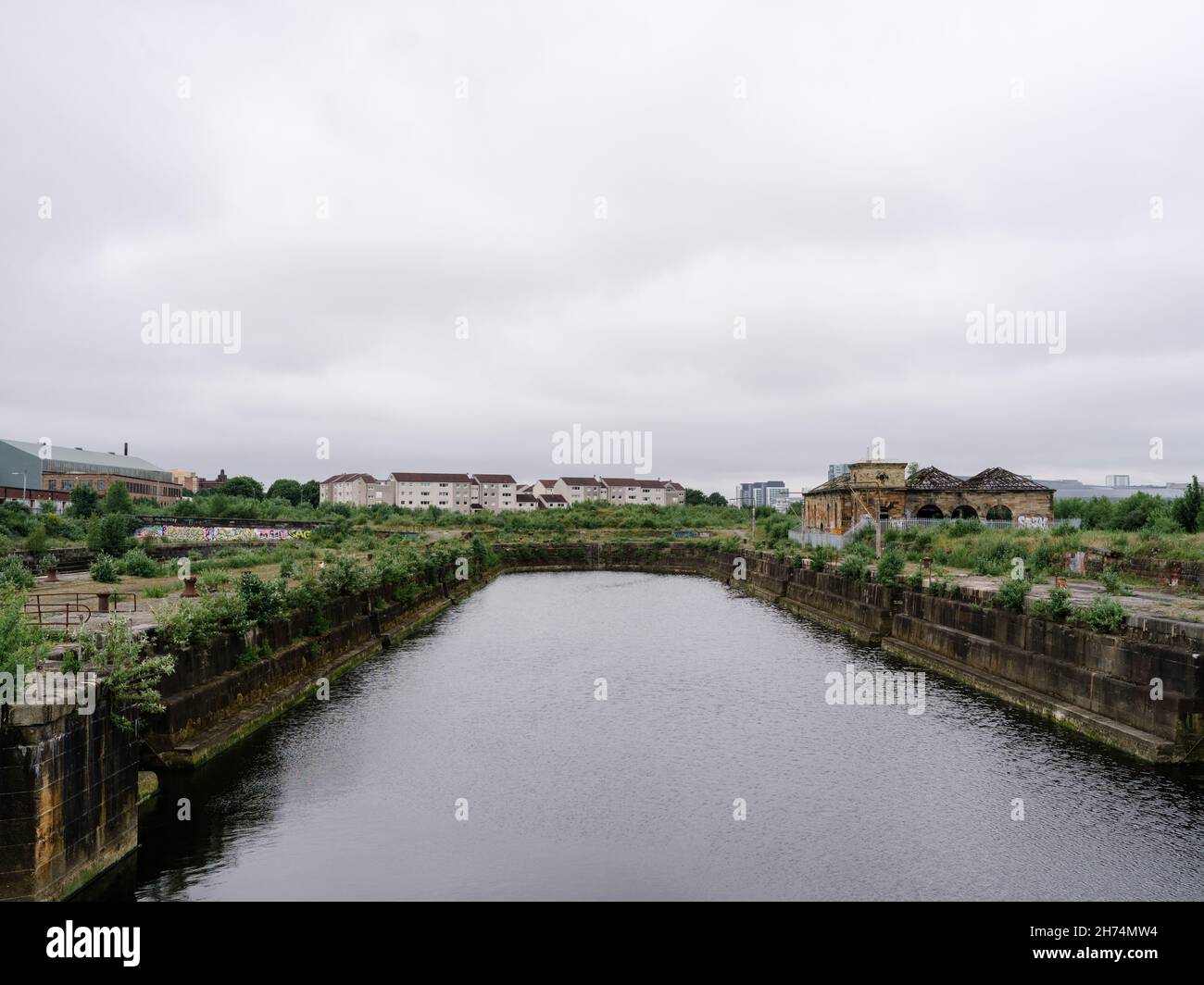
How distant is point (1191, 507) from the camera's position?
38375 mm

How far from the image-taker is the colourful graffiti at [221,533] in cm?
7025

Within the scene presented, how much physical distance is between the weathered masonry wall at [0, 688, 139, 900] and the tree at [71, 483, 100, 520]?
74.8 m

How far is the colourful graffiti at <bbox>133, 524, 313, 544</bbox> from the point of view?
70250 millimetres

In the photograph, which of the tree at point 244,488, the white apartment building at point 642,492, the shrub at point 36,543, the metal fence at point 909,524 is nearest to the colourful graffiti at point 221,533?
the shrub at point 36,543

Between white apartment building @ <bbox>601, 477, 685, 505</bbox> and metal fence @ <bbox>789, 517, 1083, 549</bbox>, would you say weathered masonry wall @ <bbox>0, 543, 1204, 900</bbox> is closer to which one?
metal fence @ <bbox>789, 517, 1083, 549</bbox>

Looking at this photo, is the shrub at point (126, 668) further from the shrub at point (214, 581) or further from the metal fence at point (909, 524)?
the metal fence at point (909, 524)

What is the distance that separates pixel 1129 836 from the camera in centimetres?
1239

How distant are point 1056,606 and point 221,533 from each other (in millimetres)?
69229

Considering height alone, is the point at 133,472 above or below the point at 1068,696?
above
